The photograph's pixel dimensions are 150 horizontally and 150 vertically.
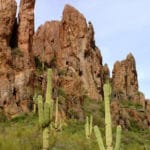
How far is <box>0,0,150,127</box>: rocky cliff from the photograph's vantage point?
63.3 meters

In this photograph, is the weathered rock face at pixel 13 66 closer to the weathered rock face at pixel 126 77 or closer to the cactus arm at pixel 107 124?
the weathered rock face at pixel 126 77

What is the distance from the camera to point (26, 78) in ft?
210

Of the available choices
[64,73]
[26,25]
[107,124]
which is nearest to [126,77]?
[64,73]

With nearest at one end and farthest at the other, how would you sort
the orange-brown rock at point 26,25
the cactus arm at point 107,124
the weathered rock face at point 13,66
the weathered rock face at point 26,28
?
1. the cactus arm at point 107,124
2. the weathered rock face at point 13,66
3. the weathered rock face at point 26,28
4. the orange-brown rock at point 26,25

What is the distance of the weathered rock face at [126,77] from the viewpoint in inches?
4171

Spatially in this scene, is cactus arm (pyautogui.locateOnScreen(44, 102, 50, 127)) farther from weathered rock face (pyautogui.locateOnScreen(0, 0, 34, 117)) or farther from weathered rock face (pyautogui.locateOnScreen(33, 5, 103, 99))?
weathered rock face (pyautogui.locateOnScreen(33, 5, 103, 99))

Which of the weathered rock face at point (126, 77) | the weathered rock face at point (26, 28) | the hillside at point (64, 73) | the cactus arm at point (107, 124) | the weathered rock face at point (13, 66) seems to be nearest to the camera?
the cactus arm at point (107, 124)

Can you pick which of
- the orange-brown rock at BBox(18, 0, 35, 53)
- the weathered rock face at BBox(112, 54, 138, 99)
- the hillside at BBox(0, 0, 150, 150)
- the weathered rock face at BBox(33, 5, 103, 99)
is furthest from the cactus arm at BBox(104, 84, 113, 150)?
the weathered rock face at BBox(112, 54, 138, 99)

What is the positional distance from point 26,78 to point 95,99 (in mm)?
23450

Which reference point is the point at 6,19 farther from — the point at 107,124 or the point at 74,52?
the point at 107,124

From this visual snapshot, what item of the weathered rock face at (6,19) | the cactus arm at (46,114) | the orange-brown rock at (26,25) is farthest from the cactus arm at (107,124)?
the orange-brown rock at (26,25)

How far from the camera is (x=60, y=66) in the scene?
85562 millimetres

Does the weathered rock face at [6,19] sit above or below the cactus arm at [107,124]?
above

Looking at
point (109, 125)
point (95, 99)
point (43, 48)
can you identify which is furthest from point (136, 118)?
point (109, 125)
